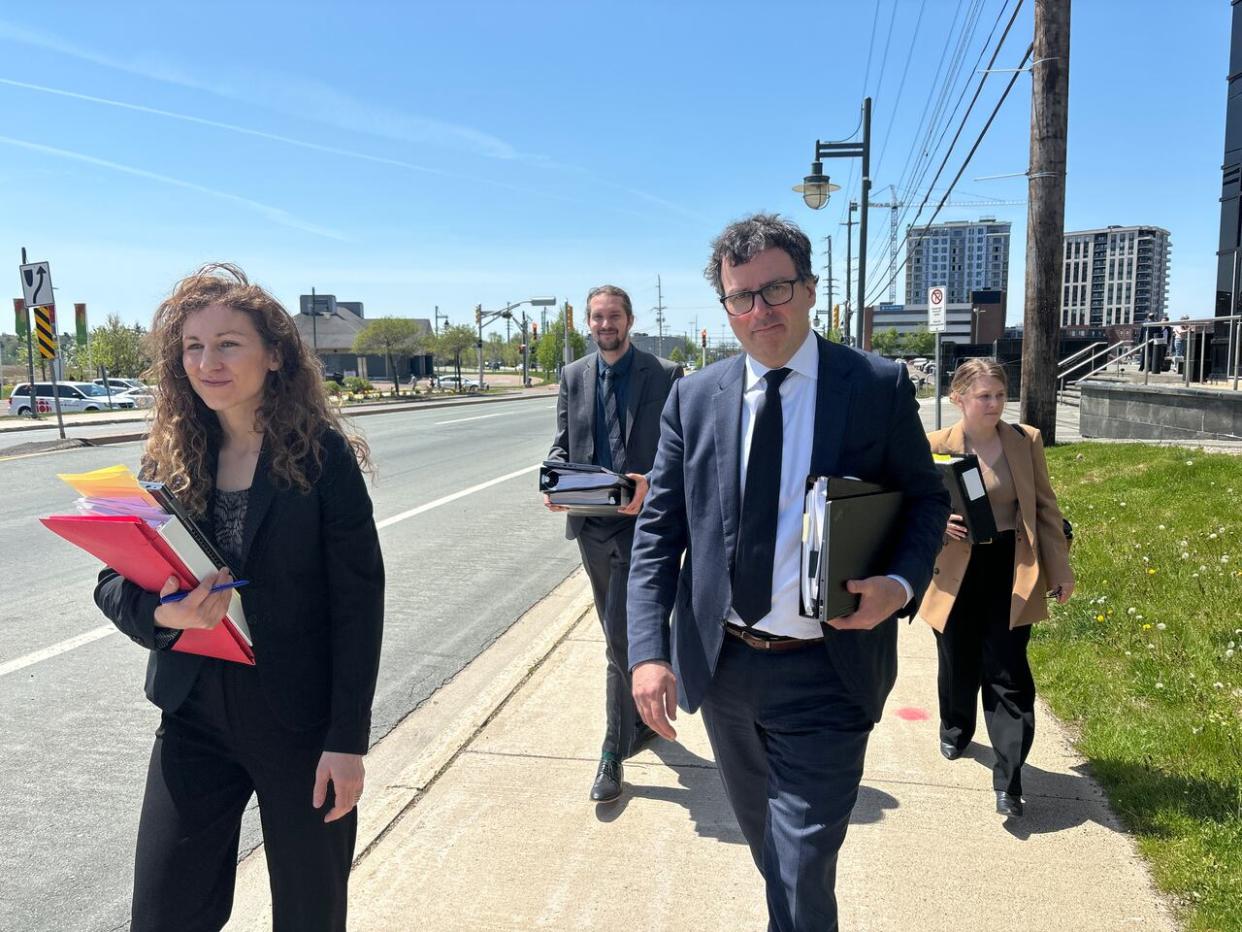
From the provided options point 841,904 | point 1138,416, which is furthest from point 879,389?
point 1138,416

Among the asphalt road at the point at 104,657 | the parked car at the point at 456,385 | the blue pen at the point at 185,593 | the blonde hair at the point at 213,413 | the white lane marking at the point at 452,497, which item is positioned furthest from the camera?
the parked car at the point at 456,385

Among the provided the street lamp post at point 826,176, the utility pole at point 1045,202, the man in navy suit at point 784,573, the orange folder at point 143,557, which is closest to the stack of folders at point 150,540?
the orange folder at point 143,557

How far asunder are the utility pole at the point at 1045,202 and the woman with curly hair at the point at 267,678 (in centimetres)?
1056

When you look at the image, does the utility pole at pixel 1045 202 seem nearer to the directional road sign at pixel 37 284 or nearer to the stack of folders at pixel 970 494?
the stack of folders at pixel 970 494

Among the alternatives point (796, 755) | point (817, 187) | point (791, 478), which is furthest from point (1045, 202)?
point (796, 755)

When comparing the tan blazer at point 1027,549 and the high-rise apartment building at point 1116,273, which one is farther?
the high-rise apartment building at point 1116,273

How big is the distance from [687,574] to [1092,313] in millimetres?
89902

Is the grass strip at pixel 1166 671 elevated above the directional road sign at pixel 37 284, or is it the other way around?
the directional road sign at pixel 37 284

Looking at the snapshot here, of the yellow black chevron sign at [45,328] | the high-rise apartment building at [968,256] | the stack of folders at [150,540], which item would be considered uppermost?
the high-rise apartment building at [968,256]

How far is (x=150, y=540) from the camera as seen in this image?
1.85 m

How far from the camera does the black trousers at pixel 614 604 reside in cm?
387

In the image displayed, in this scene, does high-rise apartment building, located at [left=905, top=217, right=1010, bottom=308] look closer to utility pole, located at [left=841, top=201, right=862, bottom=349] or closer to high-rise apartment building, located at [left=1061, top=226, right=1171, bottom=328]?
high-rise apartment building, located at [left=1061, top=226, right=1171, bottom=328]

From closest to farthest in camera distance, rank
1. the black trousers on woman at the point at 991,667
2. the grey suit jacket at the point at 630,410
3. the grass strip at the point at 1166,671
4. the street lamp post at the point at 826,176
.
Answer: the grass strip at the point at 1166,671
the black trousers on woman at the point at 991,667
the grey suit jacket at the point at 630,410
the street lamp post at the point at 826,176

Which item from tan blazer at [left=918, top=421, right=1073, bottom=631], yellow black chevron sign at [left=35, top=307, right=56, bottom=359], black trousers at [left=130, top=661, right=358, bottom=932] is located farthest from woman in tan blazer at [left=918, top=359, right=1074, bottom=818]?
yellow black chevron sign at [left=35, top=307, right=56, bottom=359]
